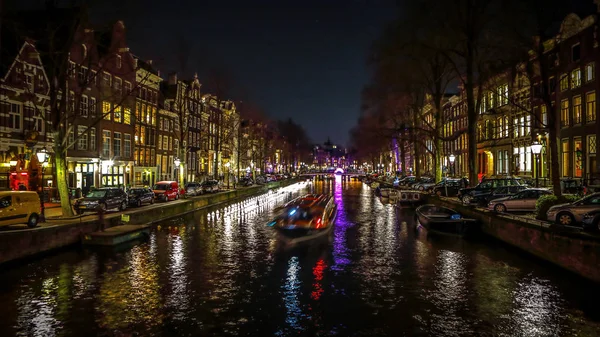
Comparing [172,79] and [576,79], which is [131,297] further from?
[172,79]

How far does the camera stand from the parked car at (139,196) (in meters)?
39.7

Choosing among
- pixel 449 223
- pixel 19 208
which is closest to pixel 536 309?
pixel 449 223

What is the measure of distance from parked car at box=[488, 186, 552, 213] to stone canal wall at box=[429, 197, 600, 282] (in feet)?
15.3

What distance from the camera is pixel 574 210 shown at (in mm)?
22844

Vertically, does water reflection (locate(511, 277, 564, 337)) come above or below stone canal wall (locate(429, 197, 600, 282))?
below

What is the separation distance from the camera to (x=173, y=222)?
34.6m

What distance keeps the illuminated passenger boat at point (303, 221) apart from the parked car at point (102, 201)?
48.7 ft

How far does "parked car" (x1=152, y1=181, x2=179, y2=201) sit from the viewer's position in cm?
4574

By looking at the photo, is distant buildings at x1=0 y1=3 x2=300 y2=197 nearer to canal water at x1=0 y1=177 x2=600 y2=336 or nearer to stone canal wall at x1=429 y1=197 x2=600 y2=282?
canal water at x1=0 y1=177 x2=600 y2=336

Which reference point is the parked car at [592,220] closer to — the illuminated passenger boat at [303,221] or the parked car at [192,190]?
the illuminated passenger boat at [303,221]

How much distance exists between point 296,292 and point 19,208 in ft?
48.9

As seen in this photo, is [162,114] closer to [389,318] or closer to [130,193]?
[130,193]

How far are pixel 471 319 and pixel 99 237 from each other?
1768cm

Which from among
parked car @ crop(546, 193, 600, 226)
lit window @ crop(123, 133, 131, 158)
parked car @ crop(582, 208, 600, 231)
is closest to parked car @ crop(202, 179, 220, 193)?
lit window @ crop(123, 133, 131, 158)
